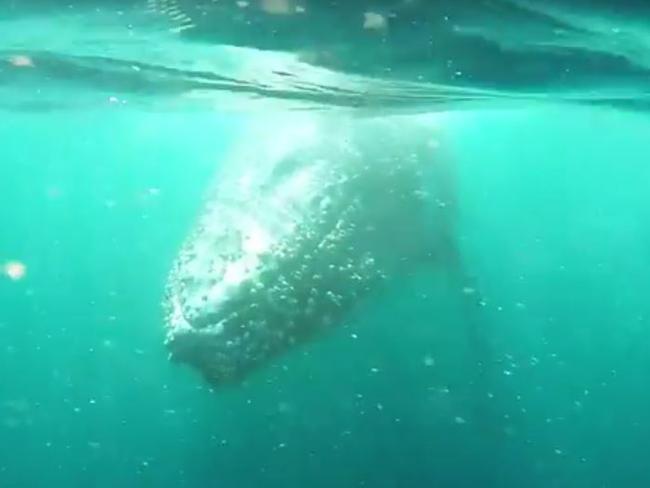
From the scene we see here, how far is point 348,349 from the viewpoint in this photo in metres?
86.9

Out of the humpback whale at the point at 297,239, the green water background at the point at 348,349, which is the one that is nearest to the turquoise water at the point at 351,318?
the green water background at the point at 348,349

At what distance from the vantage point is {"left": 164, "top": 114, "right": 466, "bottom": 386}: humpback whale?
16.7m

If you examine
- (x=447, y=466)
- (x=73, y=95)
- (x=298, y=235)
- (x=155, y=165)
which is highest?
(x=73, y=95)

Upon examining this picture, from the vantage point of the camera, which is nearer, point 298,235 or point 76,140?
point 298,235

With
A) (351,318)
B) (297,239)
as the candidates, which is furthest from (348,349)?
(297,239)

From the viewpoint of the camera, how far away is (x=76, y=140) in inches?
1609

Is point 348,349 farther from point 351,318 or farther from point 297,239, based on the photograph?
point 297,239

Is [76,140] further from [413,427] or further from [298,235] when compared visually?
[413,427]

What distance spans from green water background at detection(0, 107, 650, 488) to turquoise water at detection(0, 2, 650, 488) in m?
0.47

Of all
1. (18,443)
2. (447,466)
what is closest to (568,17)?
(447,466)

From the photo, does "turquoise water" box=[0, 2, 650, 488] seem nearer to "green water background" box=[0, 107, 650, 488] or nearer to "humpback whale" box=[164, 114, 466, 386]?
"green water background" box=[0, 107, 650, 488]

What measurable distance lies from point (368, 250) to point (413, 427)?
162 feet

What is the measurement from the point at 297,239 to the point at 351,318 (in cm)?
299

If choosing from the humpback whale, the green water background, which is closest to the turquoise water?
the green water background
